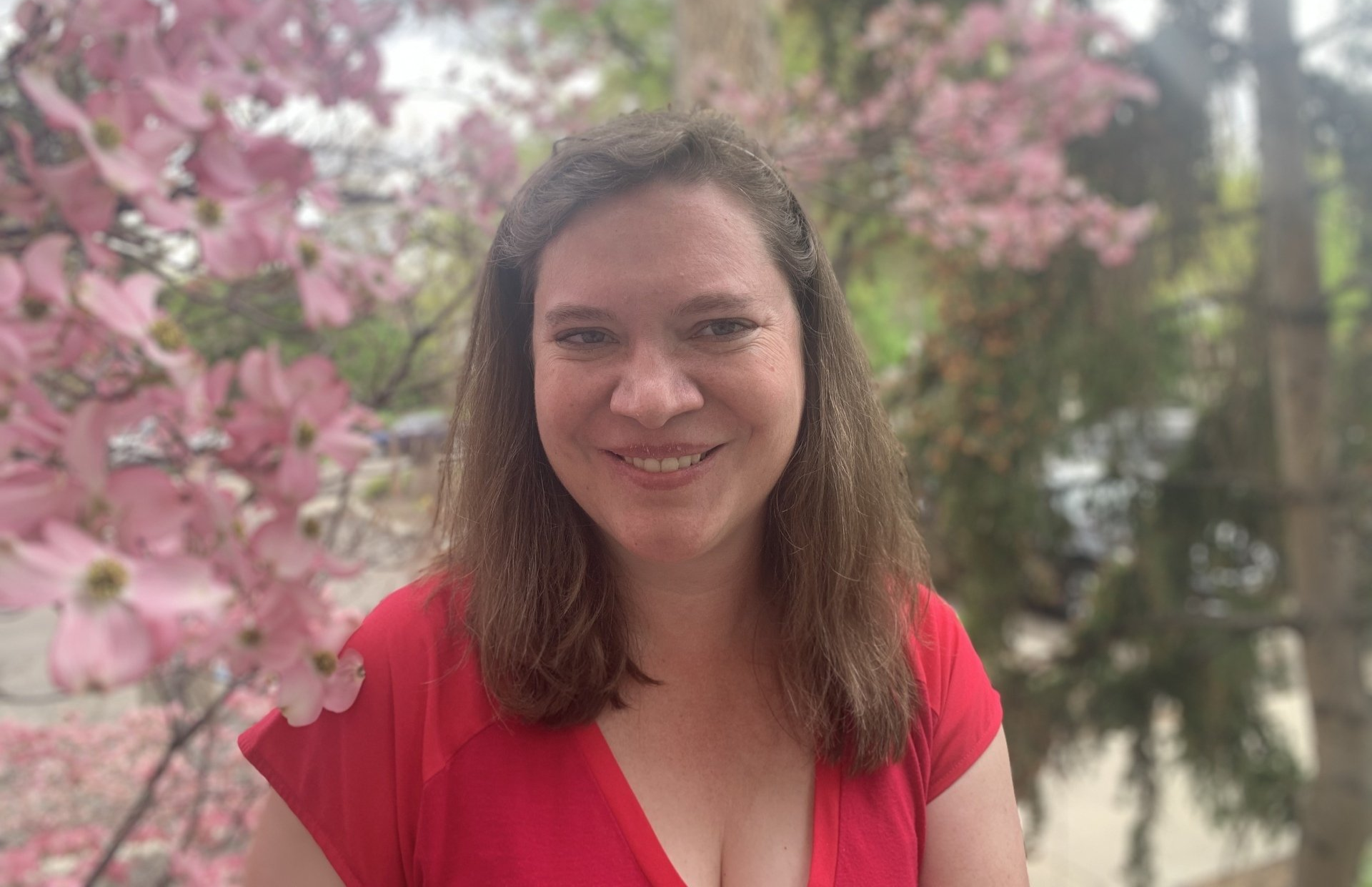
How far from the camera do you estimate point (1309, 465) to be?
3740mm

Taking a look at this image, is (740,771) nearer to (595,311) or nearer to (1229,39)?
(595,311)

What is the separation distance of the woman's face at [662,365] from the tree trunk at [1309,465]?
140 inches

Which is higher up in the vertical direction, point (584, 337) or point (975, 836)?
point (584, 337)

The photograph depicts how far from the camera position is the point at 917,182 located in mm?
3297

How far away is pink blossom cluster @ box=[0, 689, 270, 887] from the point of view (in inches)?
79.0

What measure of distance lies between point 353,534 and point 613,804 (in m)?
1.10

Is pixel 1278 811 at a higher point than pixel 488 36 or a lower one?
lower

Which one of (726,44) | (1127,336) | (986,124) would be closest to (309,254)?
(726,44)

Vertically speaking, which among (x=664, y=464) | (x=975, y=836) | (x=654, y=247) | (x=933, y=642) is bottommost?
(x=975, y=836)

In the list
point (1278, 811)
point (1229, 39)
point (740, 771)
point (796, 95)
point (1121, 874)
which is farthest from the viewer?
point (1121, 874)

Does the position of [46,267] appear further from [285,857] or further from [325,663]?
[285,857]

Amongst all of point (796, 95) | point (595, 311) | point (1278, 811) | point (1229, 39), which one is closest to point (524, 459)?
point (595, 311)

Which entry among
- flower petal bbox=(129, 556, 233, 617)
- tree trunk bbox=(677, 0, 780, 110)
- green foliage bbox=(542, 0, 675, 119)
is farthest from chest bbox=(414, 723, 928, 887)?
green foliage bbox=(542, 0, 675, 119)

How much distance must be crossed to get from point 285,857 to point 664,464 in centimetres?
60
